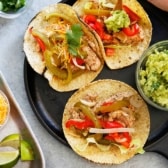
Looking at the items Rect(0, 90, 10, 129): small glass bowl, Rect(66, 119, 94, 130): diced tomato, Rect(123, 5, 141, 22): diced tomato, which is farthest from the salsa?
Rect(66, 119, 94, 130): diced tomato

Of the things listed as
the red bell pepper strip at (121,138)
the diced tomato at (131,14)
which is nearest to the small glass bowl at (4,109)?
the red bell pepper strip at (121,138)

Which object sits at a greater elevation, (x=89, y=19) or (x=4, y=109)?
(x=89, y=19)

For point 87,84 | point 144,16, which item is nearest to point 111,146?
point 87,84

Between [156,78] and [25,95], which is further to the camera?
[25,95]

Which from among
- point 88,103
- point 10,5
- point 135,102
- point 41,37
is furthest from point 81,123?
point 10,5

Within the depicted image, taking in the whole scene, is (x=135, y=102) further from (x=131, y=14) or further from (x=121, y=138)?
(x=131, y=14)

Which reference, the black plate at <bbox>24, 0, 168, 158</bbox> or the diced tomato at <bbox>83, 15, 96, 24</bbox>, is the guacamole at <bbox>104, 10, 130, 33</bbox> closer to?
the diced tomato at <bbox>83, 15, 96, 24</bbox>

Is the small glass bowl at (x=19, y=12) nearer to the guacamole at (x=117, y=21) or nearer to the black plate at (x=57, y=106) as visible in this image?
the black plate at (x=57, y=106)
